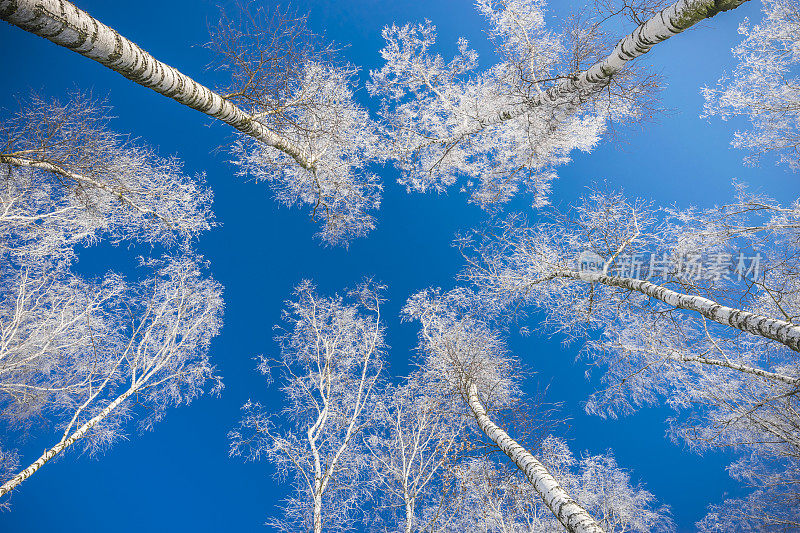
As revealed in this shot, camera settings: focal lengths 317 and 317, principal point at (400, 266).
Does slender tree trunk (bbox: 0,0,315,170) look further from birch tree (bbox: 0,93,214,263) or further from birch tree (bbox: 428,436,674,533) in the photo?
birch tree (bbox: 428,436,674,533)

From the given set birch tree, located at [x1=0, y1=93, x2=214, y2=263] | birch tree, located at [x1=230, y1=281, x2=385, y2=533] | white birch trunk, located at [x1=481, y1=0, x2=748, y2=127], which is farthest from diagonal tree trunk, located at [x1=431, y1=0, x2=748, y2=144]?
birch tree, located at [x1=0, y1=93, x2=214, y2=263]

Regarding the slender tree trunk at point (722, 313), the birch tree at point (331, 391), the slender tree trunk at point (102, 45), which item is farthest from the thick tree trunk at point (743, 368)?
the slender tree trunk at point (102, 45)

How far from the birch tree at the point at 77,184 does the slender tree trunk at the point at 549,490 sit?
721 cm

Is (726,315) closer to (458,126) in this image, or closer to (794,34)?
(794,34)

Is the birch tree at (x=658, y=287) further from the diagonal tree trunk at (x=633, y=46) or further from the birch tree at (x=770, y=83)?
the diagonal tree trunk at (x=633, y=46)

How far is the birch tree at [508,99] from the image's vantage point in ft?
17.9

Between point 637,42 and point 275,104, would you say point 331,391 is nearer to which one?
point 275,104

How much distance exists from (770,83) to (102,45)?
9.92 metres

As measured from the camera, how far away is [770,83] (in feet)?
19.0

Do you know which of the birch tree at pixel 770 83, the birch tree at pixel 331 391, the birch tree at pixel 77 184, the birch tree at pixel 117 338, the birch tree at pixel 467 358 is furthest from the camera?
the birch tree at pixel 331 391

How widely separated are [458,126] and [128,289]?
1137 cm

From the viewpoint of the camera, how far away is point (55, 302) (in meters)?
8.66

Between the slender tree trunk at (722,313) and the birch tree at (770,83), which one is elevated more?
the birch tree at (770,83)

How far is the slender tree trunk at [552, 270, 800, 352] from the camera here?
3434 mm
